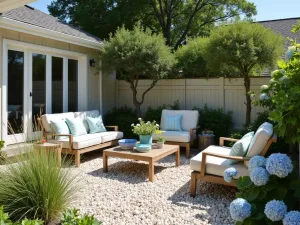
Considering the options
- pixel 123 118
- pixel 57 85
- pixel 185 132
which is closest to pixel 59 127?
pixel 57 85

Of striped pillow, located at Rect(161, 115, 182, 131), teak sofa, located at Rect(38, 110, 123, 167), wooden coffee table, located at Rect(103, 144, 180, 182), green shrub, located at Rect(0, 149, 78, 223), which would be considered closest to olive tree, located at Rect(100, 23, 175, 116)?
striped pillow, located at Rect(161, 115, 182, 131)

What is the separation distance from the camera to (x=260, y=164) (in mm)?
1988

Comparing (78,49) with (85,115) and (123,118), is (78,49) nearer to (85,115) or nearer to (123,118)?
(85,115)

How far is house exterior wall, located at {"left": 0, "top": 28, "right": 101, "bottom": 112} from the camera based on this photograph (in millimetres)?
5738

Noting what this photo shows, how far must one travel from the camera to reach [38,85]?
6.55m

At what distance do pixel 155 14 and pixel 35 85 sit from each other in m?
10.5

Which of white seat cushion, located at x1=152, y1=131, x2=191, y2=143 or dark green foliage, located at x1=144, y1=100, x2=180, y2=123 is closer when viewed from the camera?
white seat cushion, located at x1=152, y1=131, x2=191, y2=143

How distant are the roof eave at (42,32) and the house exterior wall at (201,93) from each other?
7.04 ft

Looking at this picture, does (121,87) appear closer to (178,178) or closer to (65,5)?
(178,178)

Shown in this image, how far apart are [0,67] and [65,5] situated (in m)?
11.2

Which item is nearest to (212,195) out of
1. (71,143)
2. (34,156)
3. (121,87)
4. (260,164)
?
(260,164)

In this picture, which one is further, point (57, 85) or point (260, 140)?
point (57, 85)

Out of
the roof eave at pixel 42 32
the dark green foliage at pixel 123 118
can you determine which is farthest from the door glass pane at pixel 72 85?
the dark green foliage at pixel 123 118

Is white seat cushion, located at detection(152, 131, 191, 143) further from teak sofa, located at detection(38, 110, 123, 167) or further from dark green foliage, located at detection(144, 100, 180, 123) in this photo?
A: dark green foliage, located at detection(144, 100, 180, 123)
